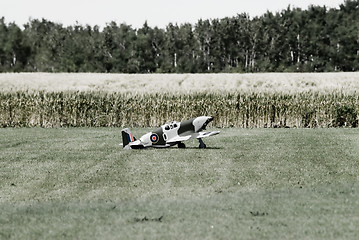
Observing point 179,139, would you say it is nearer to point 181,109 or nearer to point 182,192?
point 182,192

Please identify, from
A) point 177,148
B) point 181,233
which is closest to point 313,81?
point 177,148

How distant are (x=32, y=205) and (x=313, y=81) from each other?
3906cm

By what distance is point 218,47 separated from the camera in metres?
113

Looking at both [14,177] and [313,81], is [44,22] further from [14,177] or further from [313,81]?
[14,177]

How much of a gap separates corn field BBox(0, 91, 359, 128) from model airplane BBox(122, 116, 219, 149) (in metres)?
14.3

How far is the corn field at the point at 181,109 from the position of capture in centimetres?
3391

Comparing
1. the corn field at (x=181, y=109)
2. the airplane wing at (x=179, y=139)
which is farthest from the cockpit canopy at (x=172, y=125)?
the corn field at (x=181, y=109)

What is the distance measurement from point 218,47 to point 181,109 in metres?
80.2

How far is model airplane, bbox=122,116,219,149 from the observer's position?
1883cm

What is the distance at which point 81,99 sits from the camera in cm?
3603

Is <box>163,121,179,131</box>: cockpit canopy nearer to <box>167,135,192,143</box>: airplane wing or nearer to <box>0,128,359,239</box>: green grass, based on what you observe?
<box>167,135,192,143</box>: airplane wing

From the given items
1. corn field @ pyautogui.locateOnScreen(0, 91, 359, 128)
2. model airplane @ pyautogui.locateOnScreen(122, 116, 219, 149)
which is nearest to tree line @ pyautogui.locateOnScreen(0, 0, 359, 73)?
corn field @ pyautogui.locateOnScreen(0, 91, 359, 128)

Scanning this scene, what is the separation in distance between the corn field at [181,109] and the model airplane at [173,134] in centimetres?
1433

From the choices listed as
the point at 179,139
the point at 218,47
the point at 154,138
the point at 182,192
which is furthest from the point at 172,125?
the point at 218,47
